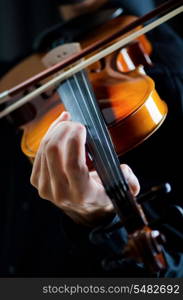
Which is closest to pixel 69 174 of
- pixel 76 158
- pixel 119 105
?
pixel 76 158

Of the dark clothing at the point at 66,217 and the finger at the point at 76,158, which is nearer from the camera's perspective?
the finger at the point at 76,158

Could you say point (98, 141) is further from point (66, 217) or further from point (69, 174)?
point (66, 217)

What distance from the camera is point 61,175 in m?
0.57

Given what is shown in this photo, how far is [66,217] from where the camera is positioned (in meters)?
0.70

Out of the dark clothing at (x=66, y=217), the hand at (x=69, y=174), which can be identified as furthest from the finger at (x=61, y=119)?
the dark clothing at (x=66, y=217)

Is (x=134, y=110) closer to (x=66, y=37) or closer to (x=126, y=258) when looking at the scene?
(x=126, y=258)

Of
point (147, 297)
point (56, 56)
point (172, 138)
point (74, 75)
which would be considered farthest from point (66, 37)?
point (147, 297)

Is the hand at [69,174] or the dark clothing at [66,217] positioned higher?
the hand at [69,174]

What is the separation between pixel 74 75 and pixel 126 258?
0.33 meters

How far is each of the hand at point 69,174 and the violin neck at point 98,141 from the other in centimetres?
2

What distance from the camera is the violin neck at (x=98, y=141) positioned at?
529 millimetres

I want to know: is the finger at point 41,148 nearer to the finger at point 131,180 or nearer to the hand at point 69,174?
the hand at point 69,174

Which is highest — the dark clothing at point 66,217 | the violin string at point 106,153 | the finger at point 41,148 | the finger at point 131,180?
the finger at point 41,148

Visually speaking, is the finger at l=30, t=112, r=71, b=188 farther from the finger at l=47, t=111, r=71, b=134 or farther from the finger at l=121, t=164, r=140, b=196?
the finger at l=121, t=164, r=140, b=196
